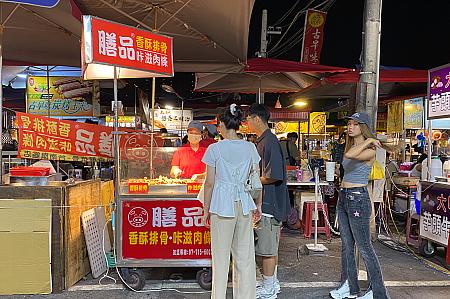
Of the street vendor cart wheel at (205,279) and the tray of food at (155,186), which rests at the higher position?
the tray of food at (155,186)

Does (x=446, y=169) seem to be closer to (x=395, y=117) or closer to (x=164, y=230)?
(x=164, y=230)

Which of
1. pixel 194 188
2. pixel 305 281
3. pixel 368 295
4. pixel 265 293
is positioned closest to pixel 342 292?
pixel 368 295

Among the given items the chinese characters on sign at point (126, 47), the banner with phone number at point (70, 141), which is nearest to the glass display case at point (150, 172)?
the banner with phone number at point (70, 141)

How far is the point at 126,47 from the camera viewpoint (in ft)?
13.9

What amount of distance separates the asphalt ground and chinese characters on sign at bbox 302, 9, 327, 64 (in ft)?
24.8

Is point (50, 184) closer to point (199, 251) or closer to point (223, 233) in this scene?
point (199, 251)

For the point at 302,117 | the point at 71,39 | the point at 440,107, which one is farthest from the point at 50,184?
the point at 302,117

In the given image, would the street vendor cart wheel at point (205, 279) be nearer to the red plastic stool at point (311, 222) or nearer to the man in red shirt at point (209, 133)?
the man in red shirt at point (209, 133)

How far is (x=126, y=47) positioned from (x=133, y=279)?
2.37 metres

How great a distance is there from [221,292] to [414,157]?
1020cm

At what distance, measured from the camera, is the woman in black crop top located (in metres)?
3.97

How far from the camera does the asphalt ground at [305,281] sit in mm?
4418

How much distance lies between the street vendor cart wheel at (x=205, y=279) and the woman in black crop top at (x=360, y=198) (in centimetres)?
145

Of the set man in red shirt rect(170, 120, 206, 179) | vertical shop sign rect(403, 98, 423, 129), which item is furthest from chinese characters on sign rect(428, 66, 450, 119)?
vertical shop sign rect(403, 98, 423, 129)
